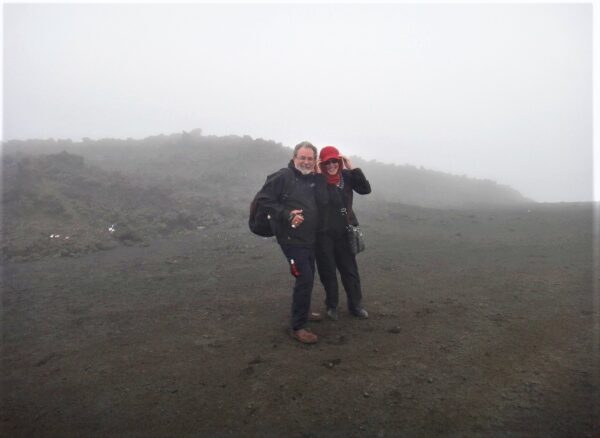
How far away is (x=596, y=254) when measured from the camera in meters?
8.29

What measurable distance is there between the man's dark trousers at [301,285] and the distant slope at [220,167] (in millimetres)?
12031

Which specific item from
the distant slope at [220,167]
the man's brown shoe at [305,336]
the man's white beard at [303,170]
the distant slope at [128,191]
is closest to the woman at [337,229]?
the man's white beard at [303,170]

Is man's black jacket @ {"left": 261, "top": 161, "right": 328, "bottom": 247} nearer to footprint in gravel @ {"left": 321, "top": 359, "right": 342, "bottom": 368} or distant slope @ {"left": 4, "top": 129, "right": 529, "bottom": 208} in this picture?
footprint in gravel @ {"left": 321, "top": 359, "right": 342, "bottom": 368}

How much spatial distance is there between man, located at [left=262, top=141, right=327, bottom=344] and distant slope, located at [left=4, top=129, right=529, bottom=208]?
11889 mm

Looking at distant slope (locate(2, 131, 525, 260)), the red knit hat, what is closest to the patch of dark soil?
the red knit hat

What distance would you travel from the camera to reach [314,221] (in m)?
4.63

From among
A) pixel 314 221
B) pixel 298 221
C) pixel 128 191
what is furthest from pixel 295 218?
pixel 128 191

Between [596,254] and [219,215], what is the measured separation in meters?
10.1

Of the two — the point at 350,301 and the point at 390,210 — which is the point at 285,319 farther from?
the point at 390,210

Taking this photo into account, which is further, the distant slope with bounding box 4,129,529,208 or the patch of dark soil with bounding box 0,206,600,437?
the distant slope with bounding box 4,129,529,208

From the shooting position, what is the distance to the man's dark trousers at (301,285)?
446 cm

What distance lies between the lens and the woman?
16.0 feet

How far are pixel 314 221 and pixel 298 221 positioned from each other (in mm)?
390

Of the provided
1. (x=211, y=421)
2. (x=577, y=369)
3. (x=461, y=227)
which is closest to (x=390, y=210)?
(x=461, y=227)
